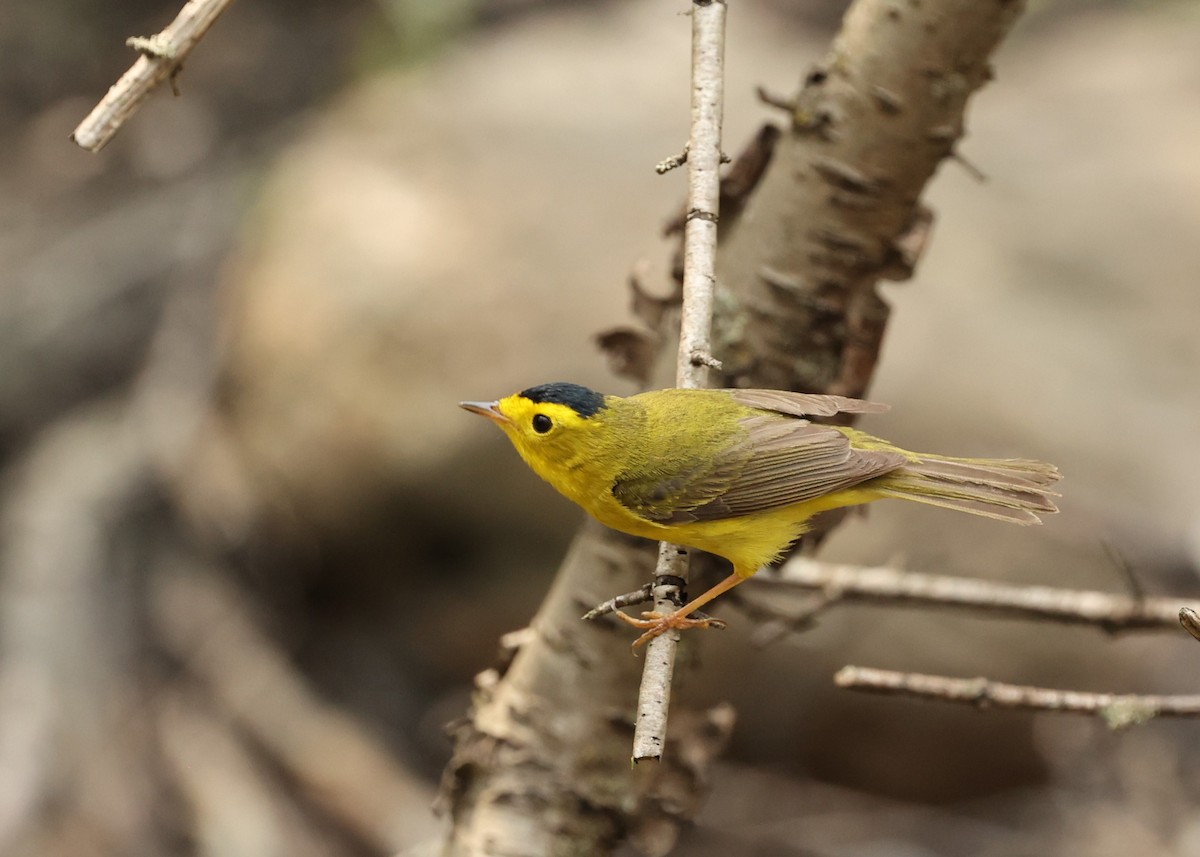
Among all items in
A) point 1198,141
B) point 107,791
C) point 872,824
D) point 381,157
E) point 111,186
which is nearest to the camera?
point 107,791

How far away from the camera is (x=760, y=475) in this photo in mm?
3264

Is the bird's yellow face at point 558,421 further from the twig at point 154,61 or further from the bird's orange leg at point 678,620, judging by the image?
the twig at point 154,61

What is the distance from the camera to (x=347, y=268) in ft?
21.6

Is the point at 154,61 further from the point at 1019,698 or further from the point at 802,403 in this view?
the point at 1019,698

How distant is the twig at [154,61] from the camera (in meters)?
1.93

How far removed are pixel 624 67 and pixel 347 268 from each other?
3535 millimetres

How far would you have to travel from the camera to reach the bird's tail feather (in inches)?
121

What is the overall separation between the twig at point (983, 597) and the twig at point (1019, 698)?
54cm

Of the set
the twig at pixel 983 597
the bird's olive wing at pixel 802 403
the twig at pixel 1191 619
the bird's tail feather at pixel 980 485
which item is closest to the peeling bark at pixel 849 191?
the bird's olive wing at pixel 802 403

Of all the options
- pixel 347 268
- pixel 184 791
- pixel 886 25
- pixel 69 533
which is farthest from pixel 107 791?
pixel 886 25

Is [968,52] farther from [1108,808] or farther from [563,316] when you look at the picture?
[1108,808]

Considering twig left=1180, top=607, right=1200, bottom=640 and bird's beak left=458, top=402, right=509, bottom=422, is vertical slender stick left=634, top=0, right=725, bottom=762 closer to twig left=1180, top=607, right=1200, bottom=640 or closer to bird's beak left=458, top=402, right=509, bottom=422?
bird's beak left=458, top=402, right=509, bottom=422

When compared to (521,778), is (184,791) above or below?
below

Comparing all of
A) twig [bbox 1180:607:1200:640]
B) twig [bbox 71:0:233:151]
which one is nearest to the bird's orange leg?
twig [bbox 1180:607:1200:640]
